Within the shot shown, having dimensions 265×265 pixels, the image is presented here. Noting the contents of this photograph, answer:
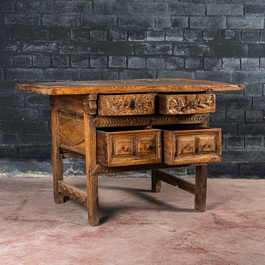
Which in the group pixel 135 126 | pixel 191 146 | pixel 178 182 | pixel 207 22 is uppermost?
pixel 207 22

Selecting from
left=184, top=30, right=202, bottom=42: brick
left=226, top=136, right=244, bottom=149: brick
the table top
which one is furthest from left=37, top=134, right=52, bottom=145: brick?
left=226, top=136, right=244, bottom=149: brick

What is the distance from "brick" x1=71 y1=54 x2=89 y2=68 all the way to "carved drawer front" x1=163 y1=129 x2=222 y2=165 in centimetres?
194

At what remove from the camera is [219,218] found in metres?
4.03

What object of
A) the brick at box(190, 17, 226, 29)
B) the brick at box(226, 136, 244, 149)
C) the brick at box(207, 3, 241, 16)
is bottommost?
the brick at box(226, 136, 244, 149)

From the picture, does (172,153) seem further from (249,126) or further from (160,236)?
(249,126)

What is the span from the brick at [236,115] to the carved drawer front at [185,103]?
1.60 m

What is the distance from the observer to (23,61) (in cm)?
539

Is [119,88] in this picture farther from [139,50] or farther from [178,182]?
[139,50]

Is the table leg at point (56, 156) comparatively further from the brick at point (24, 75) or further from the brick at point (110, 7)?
the brick at point (110, 7)

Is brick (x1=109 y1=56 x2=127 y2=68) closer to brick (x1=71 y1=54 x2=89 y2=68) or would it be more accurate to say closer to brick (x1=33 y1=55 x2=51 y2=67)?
brick (x1=71 y1=54 x2=89 y2=68)

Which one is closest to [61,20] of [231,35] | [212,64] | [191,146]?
[212,64]

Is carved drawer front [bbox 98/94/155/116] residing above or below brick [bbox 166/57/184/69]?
below

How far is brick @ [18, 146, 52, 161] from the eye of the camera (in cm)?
548

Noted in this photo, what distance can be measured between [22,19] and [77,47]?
62 cm
